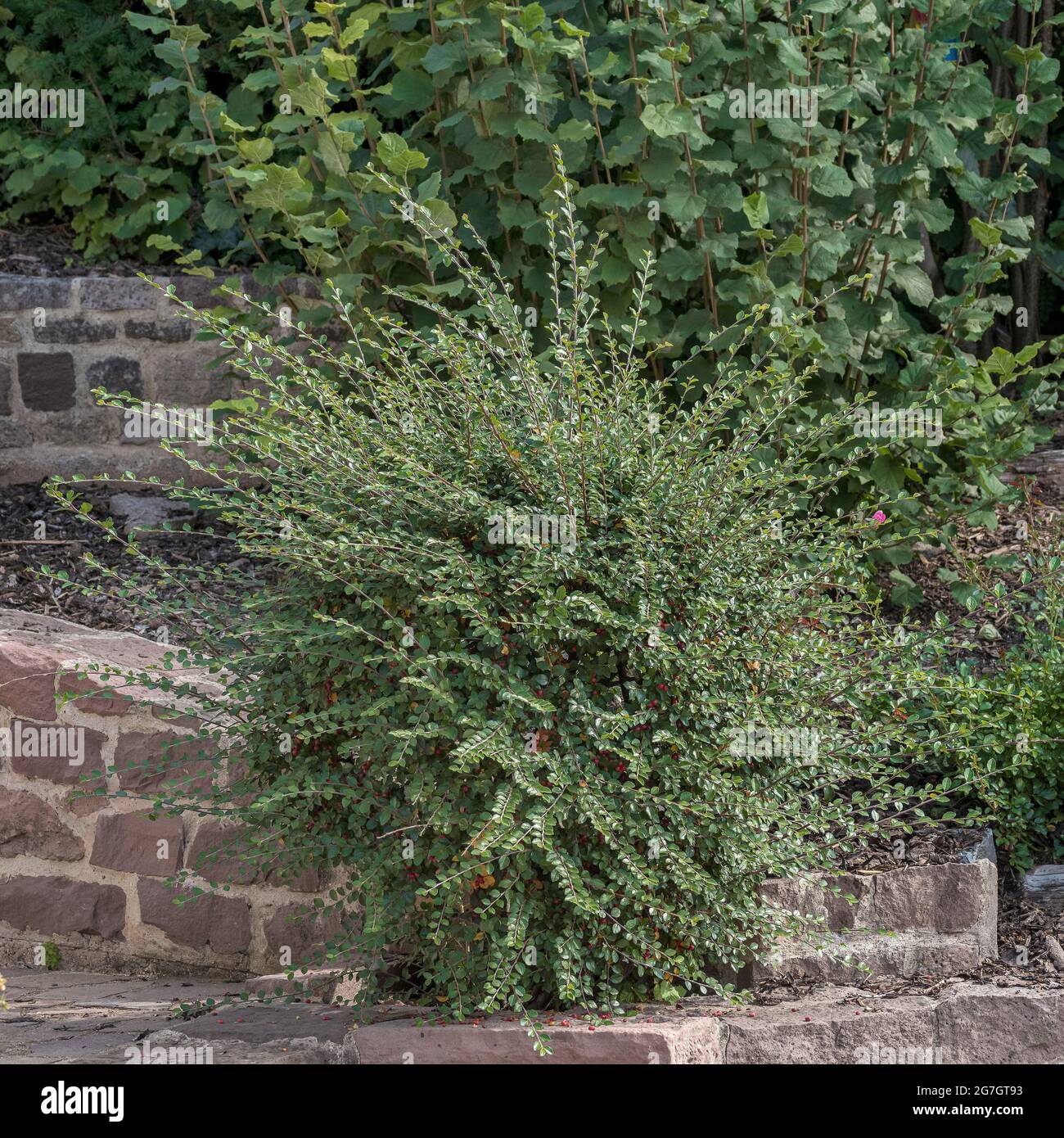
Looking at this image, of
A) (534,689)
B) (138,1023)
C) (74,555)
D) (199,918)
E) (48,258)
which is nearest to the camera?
(534,689)

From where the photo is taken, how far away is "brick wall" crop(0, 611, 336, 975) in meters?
3.51

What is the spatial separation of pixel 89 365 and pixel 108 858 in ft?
7.17

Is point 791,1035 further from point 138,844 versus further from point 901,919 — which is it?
point 138,844

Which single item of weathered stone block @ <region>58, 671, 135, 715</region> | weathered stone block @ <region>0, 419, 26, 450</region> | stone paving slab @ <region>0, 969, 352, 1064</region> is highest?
weathered stone block @ <region>0, 419, 26, 450</region>

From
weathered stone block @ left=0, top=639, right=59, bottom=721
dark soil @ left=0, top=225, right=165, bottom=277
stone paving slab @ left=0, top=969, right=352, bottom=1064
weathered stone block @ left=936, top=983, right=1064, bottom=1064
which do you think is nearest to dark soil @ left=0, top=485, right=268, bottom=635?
weathered stone block @ left=0, top=639, right=59, bottom=721

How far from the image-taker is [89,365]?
5059mm

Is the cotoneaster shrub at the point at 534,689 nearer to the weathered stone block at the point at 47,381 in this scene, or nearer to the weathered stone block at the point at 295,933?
the weathered stone block at the point at 295,933

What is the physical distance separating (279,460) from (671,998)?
1391mm

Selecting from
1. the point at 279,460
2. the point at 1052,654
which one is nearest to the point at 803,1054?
the point at 1052,654

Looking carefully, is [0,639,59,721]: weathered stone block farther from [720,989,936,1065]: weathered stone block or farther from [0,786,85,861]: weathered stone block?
[720,989,936,1065]: weathered stone block

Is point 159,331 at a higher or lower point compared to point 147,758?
higher

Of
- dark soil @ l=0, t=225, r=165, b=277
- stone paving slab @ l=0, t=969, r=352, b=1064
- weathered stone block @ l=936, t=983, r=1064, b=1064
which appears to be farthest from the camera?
dark soil @ l=0, t=225, r=165, b=277

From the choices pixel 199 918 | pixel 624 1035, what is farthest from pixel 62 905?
pixel 624 1035

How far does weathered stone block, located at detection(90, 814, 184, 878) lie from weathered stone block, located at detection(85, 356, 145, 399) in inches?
78.8
